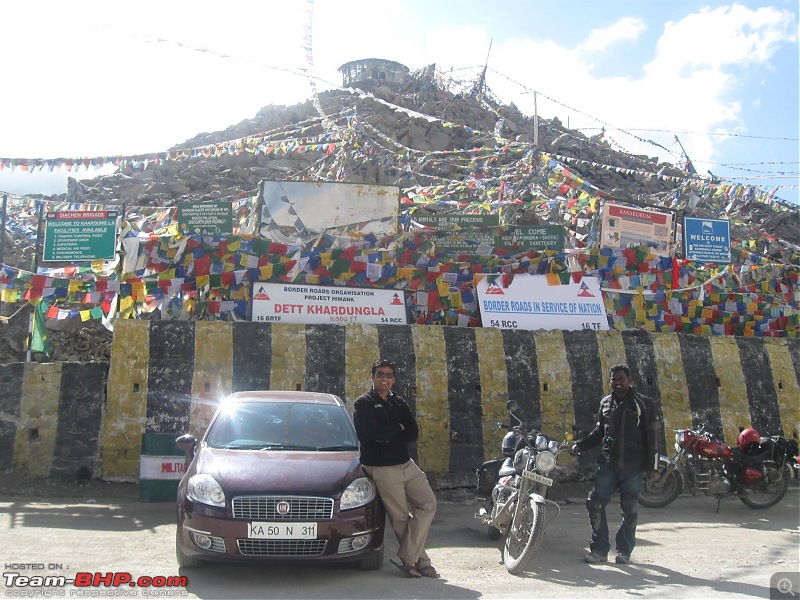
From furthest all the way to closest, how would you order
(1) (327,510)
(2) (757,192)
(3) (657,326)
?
(2) (757,192) → (3) (657,326) → (1) (327,510)

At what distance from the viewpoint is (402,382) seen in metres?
10.3

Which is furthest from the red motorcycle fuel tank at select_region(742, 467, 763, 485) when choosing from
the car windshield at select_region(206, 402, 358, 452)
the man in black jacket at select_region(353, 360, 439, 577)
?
the car windshield at select_region(206, 402, 358, 452)

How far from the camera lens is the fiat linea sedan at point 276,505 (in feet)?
18.1

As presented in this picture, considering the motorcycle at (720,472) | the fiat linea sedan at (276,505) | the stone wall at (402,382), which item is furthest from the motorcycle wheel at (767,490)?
the fiat linea sedan at (276,505)

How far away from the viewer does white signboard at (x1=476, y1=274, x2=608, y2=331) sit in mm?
11789

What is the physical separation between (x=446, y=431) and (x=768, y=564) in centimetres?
447

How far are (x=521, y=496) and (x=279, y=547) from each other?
2.26 meters

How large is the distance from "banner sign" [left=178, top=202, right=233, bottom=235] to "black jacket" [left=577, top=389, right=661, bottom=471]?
1305cm

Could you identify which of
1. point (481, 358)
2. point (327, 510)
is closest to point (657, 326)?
point (481, 358)

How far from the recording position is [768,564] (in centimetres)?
668

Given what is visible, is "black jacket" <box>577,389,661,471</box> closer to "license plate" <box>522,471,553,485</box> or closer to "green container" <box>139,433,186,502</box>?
"license plate" <box>522,471,553,485</box>

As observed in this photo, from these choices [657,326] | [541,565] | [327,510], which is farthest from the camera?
[657,326]

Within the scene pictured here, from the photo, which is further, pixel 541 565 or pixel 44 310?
pixel 44 310

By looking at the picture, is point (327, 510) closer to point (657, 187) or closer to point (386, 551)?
point (386, 551)
